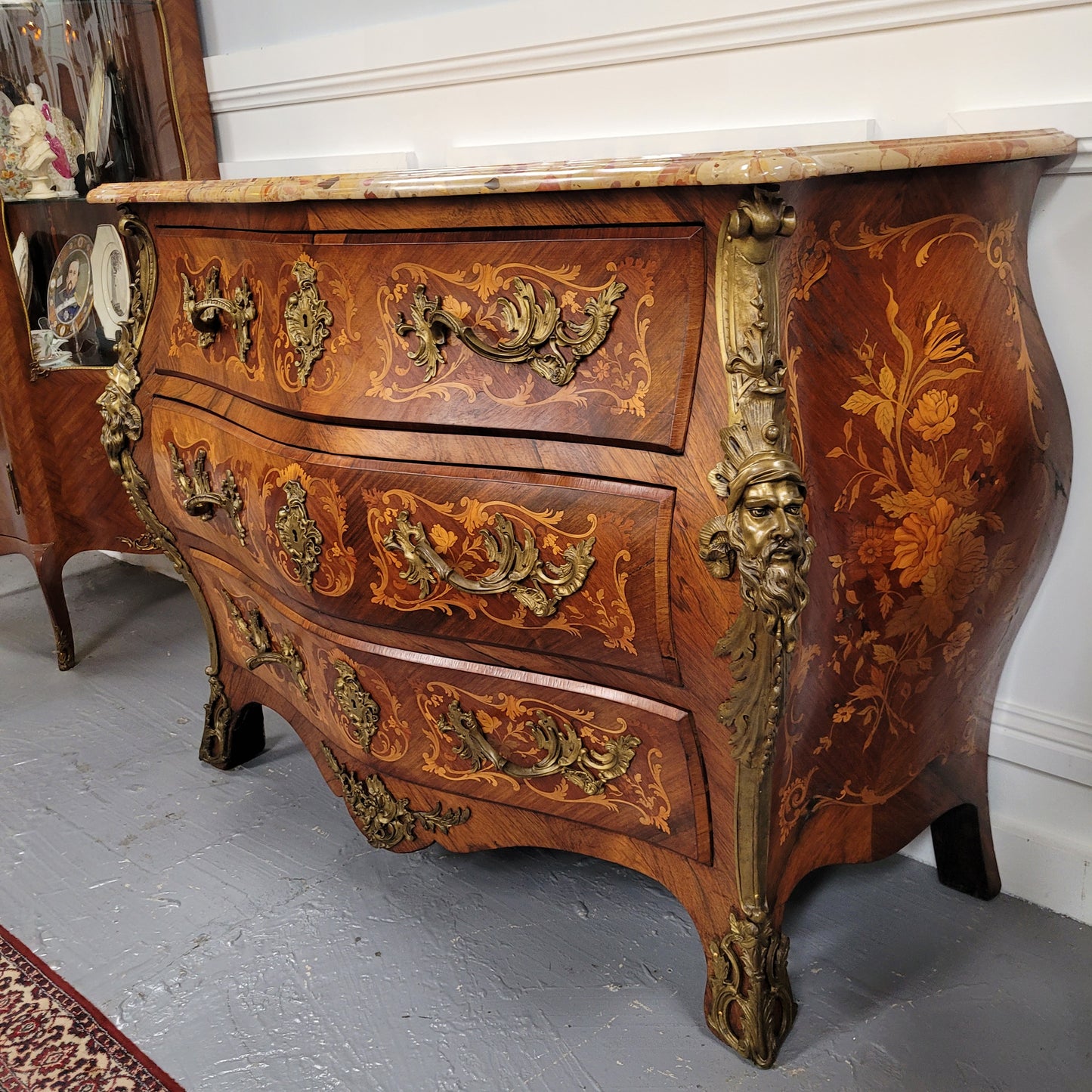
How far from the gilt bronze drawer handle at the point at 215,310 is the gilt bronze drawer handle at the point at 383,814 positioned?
2.03ft

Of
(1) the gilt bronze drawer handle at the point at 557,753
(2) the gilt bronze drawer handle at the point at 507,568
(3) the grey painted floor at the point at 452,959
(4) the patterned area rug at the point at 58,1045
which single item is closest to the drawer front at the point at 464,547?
(2) the gilt bronze drawer handle at the point at 507,568

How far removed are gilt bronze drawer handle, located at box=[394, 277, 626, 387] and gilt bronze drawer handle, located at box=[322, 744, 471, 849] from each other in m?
0.64

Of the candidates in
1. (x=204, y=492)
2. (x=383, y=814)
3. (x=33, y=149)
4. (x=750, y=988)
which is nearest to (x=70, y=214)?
(x=33, y=149)

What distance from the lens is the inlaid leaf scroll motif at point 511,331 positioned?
3.33ft

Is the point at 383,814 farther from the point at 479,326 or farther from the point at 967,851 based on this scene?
the point at 967,851

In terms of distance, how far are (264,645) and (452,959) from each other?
1.81 ft

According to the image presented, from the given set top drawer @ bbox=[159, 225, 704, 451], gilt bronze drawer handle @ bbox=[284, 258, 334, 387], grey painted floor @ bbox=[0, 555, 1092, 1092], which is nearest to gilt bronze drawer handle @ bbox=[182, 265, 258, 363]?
top drawer @ bbox=[159, 225, 704, 451]

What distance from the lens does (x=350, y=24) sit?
2012 mm

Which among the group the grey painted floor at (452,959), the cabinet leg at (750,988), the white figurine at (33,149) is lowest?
the grey painted floor at (452,959)

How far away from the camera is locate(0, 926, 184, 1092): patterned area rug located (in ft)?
4.14

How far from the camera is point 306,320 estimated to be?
1252mm

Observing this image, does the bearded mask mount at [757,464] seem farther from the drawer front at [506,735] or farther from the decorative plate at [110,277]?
the decorative plate at [110,277]

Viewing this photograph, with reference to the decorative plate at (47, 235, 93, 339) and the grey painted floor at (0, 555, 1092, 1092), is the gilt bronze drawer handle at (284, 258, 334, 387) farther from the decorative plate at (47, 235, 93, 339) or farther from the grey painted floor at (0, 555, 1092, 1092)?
the decorative plate at (47, 235, 93, 339)

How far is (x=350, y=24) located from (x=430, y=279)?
117 cm
